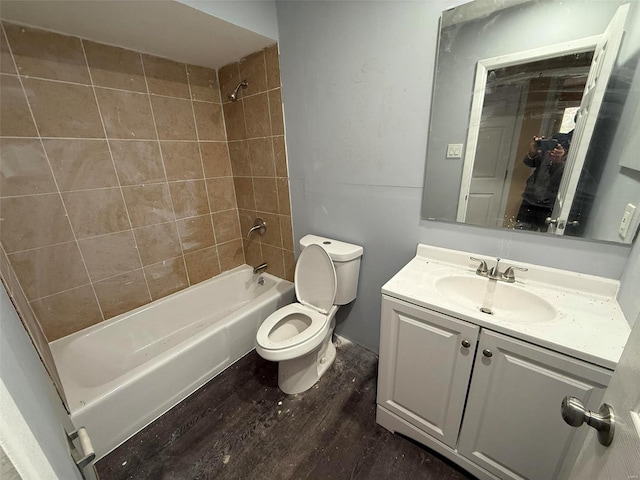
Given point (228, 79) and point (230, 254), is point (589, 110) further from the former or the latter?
point (230, 254)

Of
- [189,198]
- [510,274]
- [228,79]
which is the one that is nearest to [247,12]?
[228,79]

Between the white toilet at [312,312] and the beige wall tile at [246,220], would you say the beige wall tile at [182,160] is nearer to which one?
the beige wall tile at [246,220]

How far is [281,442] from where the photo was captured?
4.13 ft

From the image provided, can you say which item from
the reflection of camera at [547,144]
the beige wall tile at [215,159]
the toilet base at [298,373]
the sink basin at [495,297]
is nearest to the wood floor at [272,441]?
the toilet base at [298,373]

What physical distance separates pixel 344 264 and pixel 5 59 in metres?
1.94

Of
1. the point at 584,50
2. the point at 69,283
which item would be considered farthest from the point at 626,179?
the point at 69,283

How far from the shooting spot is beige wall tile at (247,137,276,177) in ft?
5.96

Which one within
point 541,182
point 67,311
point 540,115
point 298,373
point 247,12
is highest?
point 247,12

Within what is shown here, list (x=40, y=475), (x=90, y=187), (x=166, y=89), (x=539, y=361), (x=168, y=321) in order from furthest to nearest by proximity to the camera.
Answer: (x=168, y=321) → (x=166, y=89) → (x=90, y=187) → (x=539, y=361) → (x=40, y=475)

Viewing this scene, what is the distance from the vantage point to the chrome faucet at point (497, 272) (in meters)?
1.11

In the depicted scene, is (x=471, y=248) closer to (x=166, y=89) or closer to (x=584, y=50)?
(x=584, y=50)

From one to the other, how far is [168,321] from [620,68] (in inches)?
105

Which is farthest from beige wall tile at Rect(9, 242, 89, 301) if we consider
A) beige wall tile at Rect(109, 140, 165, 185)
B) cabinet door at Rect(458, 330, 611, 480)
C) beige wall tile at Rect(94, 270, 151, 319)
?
cabinet door at Rect(458, 330, 611, 480)

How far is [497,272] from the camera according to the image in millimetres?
1139
